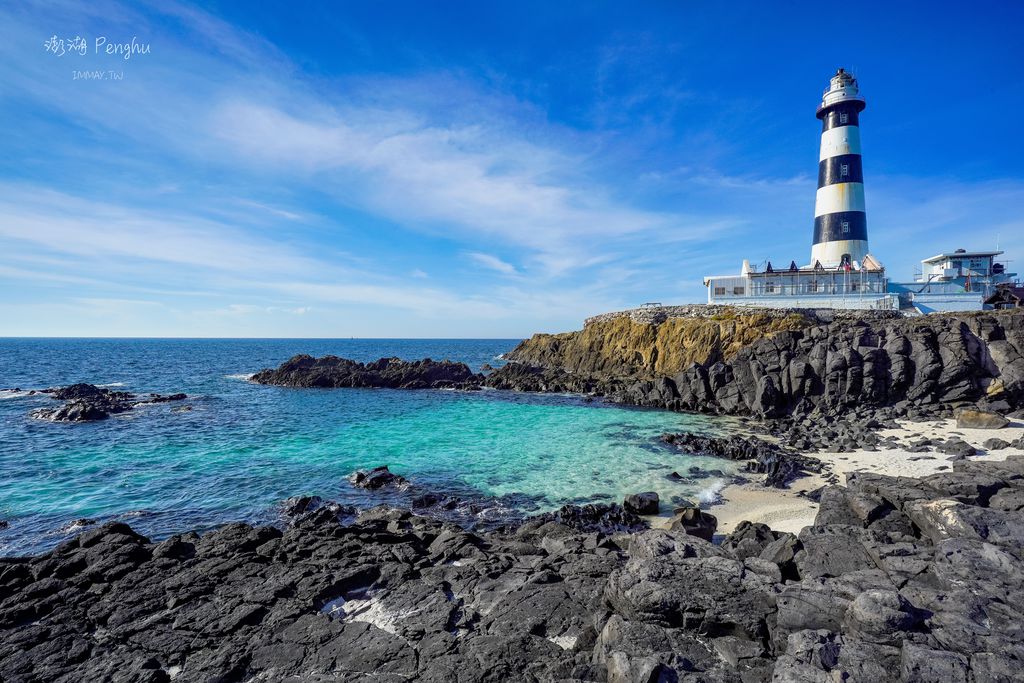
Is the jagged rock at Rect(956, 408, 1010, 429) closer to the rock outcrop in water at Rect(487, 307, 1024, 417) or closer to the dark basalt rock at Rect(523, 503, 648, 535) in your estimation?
the rock outcrop in water at Rect(487, 307, 1024, 417)

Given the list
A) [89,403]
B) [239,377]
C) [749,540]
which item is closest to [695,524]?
[749,540]

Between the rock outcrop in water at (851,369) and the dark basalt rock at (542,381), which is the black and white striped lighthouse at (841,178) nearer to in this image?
the rock outcrop in water at (851,369)

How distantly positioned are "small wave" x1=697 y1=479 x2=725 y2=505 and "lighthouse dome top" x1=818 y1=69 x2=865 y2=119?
49967mm

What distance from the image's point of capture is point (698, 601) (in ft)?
26.8

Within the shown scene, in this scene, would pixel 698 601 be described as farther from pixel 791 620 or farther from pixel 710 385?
pixel 710 385

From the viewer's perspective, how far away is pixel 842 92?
50.0 meters

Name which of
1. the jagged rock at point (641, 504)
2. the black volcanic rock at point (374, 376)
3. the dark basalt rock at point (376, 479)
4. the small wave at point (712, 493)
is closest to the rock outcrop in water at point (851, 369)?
the small wave at point (712, 493)

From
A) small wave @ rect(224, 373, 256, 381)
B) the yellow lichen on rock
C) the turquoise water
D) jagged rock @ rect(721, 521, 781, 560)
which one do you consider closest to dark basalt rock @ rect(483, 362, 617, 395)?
the yellow lichen on rock

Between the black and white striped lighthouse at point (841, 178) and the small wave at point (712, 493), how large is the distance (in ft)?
142

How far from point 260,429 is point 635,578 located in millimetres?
29987

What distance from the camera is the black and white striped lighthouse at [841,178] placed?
49.6 metres

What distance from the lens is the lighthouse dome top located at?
49469mm

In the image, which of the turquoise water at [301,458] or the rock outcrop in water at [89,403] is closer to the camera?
the turquoise water at [301,458]

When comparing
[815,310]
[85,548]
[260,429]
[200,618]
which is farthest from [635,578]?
[815,310]
